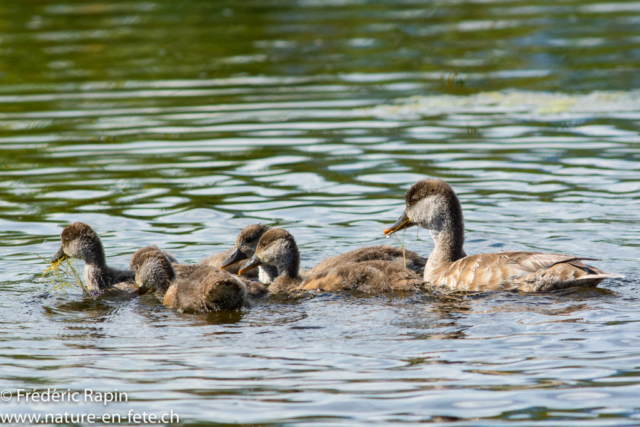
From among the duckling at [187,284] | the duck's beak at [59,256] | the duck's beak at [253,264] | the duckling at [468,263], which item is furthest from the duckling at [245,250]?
the duck's beak at [59,256]

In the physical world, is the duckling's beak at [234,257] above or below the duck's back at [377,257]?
above

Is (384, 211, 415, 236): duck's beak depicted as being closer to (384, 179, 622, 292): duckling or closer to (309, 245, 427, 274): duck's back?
(384, 179, 622, 292): duckling

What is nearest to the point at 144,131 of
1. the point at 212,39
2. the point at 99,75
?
the point at 99,75

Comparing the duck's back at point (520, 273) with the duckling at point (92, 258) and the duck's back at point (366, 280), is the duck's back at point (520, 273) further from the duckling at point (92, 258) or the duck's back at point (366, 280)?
the duckling at point (92, 258)

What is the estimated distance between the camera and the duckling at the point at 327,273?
354 inches

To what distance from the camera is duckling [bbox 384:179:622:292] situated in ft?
27.8

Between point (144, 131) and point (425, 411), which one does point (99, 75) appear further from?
point (425, 411)

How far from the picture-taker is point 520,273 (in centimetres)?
861

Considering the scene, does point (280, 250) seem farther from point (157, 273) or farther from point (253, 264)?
point (157, 273)

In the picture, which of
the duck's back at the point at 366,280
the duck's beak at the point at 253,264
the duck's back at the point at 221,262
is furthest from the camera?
the duck's back at the point at 221,262

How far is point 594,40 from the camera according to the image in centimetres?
2105

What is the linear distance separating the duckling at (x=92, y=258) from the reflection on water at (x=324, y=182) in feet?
1.21

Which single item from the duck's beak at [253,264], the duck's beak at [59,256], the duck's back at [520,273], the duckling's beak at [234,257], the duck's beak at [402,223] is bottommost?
the duck's back at [520,273]

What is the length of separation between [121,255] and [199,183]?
9.04ft
